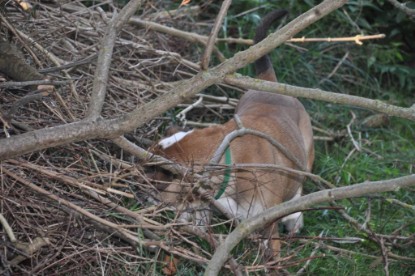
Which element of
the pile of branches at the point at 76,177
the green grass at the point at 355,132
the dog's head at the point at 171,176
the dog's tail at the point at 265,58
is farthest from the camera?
the dog's tail at the point at 265,58

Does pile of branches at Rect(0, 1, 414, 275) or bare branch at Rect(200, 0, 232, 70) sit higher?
bare branch at Rect(200, 0, 232, 70)

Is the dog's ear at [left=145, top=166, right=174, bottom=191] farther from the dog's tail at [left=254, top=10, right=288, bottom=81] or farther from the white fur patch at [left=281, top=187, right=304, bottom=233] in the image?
the dog's tail at [left=254, top=10, right=288, bottom=81]

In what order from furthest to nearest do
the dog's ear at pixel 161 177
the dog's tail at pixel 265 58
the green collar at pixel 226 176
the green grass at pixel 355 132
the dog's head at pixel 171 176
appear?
the dog's tail at pixel 265 58
the green grass at pixel 355 132
the green collar at pixel 226 176
the dog's ear at pixel 161 177
the dog's head at pixel 171 176

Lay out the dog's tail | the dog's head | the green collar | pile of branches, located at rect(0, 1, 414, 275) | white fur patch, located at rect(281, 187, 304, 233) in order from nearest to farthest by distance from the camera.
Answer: pile of branches, located at rect(0, 1, 414, 275) < the dog's head < the green collar < white fur patch, located at rect(281, 187, 304, 233) < the dog's tail

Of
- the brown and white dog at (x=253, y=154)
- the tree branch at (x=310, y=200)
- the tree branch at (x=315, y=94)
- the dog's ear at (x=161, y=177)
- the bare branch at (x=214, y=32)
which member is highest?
the bare branch at (x=214, y=32)

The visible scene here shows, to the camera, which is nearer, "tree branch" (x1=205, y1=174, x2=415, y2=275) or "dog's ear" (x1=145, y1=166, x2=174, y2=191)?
"tree branch" (x1=205, y1=174, x2=415, y2=275)

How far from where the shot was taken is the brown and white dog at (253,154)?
14.5 feet

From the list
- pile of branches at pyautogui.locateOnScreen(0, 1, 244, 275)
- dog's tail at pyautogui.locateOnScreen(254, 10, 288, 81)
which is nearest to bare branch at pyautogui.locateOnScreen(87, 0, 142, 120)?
pile of branches at pyautogui.locateOnScreen(0, 1, 244, 275)

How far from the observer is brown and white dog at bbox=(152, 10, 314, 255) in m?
4.41

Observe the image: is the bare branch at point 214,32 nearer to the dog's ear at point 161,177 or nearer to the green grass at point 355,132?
the dog's ear at point 161,177

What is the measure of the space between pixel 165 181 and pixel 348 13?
4.20 m

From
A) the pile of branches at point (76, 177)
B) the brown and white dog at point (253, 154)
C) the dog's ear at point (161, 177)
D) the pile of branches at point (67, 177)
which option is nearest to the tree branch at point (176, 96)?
the pile of branches at point (76, 177)

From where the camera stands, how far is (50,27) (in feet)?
18.5

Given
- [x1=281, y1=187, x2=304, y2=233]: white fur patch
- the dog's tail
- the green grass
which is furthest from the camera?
the dog's tail
